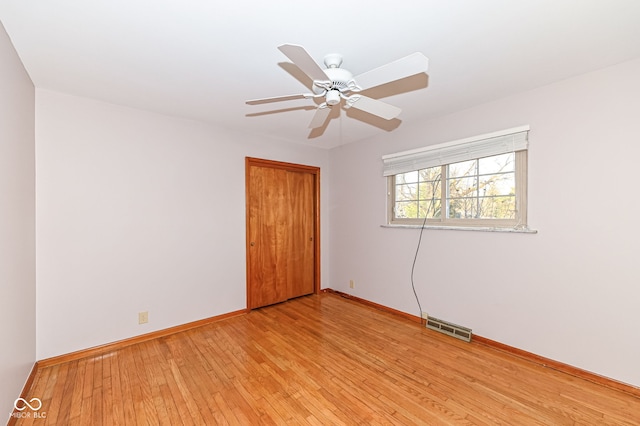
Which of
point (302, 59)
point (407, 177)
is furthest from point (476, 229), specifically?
point (302, 59)

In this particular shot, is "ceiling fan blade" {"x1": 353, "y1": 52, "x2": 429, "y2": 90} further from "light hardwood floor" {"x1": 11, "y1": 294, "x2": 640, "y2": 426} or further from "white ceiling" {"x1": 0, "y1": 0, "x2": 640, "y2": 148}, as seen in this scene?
"light hardwood floor" {"x1": 11, "y1": 294, "x2": 640, "y2": 426}

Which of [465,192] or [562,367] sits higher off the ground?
[465,192]

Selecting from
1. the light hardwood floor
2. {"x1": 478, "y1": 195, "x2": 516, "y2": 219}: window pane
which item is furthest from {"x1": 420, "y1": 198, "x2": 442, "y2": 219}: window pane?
the light hardwood floor

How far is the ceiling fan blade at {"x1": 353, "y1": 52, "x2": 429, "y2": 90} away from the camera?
133cm

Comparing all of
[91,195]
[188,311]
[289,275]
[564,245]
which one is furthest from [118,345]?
[564,245]

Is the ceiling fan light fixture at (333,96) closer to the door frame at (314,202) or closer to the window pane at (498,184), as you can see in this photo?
the window pane at (498,184)

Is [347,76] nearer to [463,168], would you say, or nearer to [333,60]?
[333,60]

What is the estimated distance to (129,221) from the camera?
2.63 metres

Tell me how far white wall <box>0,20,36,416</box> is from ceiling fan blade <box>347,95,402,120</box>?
2029 mm

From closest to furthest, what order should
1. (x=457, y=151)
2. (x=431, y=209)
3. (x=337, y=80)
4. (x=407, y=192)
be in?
1. (x=337, y=80)
2. (x=457, y=151)
3. (x=431, y=209)
4. (x=407, y=192)

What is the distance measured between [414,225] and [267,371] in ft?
7.02

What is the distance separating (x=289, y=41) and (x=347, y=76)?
416 millimetres

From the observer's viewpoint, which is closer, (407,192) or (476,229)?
(476,229)

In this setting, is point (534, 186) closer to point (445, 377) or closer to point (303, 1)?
point (445, 377)
